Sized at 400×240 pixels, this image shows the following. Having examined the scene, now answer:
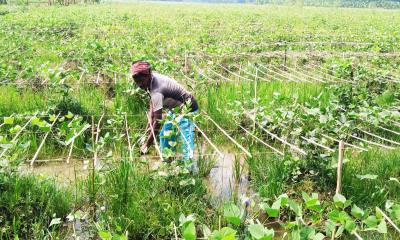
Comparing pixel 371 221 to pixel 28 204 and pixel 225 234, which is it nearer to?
pixel 225 234

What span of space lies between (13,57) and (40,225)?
22.4 ft

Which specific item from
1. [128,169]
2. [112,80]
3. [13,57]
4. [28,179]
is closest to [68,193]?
[28,179]

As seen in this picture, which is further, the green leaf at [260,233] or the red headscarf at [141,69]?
the red headscarf at [141,69]

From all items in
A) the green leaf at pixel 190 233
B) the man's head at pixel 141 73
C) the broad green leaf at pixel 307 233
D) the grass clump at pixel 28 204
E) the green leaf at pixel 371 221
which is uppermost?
the man's head at pixel 141 73

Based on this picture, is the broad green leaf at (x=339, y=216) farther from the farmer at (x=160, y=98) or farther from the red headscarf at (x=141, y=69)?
the red headscarf at (x=141, y=69)

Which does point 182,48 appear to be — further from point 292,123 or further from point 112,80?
point 292,123

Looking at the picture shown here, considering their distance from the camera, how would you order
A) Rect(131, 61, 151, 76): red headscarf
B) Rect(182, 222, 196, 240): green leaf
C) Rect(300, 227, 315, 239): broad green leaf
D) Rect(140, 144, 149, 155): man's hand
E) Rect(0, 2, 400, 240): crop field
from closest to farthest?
1. Rect(182, 222, 196, 240): green leaf
2. Rect(300, 227, 315, 239): broad green leaf
3. Rect(0, 2, 400, 240): crop field
4. Rect(131, 61, 151, 76): red headscarf
5. Rect(140, 144, 149, 155): man's hand

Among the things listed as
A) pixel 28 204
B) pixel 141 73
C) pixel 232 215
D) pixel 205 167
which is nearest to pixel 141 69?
pixel 141 73

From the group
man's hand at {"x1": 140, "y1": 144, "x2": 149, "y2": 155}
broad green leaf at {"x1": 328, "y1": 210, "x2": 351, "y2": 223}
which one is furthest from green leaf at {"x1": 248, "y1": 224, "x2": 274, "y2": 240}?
man's hand at {"x1": 140, "y1": 144, "x2": 149, "y2": 155}

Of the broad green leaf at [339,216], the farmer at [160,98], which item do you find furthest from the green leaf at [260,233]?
the farmer at [160,98]

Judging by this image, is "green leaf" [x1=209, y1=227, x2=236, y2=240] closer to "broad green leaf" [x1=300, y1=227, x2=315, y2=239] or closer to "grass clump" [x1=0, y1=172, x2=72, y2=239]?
"broad green leaf" [x1=300, y1=227, x2=315, y2=239]

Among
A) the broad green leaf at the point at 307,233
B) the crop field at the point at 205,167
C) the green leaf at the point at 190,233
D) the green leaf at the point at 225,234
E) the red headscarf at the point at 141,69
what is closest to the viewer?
the green leaf at the point at 225,234

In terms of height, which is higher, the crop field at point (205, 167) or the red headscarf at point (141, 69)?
the red headscarf at point (141, 69)

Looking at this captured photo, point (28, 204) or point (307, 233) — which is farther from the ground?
point (307, 233)
